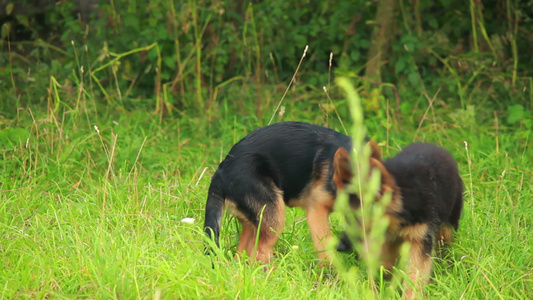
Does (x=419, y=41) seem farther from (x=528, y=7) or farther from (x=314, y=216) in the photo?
(x=314, y=216)

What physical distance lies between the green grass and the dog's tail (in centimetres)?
12

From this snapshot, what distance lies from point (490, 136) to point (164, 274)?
3.96 metres

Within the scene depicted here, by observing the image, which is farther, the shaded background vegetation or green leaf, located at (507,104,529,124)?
the shaded background vegetation

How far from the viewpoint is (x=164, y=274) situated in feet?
9.86

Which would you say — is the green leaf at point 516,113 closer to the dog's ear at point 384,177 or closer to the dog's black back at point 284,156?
the dog's black back at point 284,156

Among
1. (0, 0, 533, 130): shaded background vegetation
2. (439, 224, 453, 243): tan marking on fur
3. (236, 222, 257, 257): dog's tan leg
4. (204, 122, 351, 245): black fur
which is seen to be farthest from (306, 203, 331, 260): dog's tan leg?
(0, 0, 533, 130): shaded background vegetation

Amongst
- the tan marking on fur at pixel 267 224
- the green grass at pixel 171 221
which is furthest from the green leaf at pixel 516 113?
the tan marking on fur at pixel 267 224

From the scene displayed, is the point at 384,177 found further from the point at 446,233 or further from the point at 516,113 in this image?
the point at 516,113

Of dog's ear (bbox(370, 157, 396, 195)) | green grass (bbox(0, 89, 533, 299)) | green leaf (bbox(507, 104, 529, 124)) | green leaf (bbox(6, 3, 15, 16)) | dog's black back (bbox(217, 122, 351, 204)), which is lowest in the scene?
green leaf (bbox(507, 104, 529, 124))

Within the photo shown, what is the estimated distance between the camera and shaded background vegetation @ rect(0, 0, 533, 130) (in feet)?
22.2

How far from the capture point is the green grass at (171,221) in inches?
119

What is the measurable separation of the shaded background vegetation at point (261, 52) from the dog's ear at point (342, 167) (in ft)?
10.8

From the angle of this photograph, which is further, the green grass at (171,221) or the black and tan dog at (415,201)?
the black and tan dog at (415,201)

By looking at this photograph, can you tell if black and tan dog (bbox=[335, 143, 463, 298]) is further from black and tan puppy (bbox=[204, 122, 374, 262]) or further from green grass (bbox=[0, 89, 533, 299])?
black and tan puppy (bbox=[204, 122, 374, 262])
